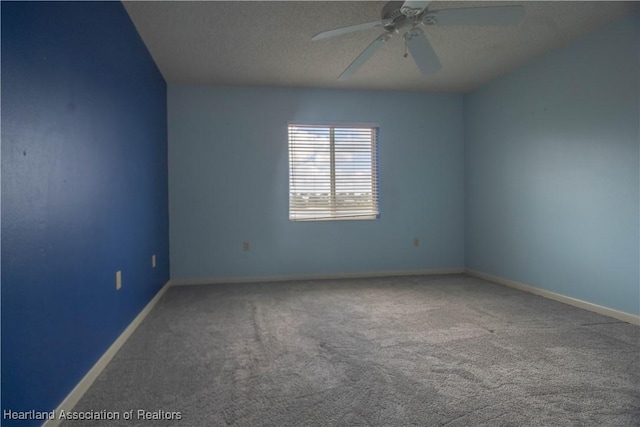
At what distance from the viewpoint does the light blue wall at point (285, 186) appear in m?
3.83

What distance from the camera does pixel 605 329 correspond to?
2367 mm

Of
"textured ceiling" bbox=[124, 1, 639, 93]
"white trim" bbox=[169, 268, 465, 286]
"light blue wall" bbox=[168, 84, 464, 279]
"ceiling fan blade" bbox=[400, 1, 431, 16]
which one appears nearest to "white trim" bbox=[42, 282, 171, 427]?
"white trim" bbox=[169, 268, 465, 286]

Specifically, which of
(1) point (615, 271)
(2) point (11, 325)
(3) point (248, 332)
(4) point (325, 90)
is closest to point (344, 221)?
(4) point (325, 90)

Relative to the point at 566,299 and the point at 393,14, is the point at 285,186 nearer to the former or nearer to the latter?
the point at 393,14

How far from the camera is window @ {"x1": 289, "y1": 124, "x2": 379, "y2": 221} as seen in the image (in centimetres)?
404

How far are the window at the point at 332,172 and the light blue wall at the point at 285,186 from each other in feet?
0.35

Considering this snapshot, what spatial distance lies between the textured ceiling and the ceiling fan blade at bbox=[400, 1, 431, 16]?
0.50 meters

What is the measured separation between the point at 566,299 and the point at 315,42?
3.17 metres

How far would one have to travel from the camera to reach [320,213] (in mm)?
4105

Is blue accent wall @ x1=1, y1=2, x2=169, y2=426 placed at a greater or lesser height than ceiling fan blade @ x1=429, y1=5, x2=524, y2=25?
lesser

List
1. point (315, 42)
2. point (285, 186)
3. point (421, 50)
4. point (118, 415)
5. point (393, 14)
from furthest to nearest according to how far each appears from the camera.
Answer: point (285, 186), point (315, 42), point (421, 50), point (393, 14), point (118, 415)

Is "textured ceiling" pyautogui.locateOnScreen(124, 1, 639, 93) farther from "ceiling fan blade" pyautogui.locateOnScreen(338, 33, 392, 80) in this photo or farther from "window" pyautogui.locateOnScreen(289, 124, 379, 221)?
"window" pyautogui.locateOnScreen(289, 124, 379, 221)

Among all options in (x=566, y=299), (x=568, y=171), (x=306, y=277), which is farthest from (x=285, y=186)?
(x=566, y=299)

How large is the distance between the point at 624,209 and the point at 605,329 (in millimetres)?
923
